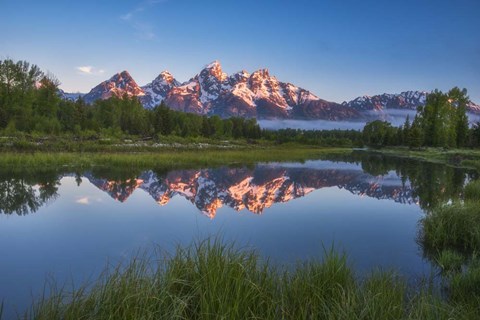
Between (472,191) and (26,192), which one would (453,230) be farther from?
(26,192)

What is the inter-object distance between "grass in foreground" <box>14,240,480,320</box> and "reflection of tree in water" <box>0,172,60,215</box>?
1081 cm

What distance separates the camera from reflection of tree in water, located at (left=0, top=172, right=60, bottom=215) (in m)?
14.2

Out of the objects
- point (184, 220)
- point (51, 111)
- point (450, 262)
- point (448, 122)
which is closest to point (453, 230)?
point (450, 262)

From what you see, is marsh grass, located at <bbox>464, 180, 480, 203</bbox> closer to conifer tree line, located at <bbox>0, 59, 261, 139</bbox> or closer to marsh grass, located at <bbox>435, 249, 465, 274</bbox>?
marsh grass, located at <bbox>435, 249, 465, 274</bbox>

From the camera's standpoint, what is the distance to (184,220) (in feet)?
43.2

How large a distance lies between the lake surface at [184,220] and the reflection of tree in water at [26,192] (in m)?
0.04

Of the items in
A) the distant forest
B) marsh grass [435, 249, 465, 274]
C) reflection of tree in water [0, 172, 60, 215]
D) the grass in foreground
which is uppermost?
the distant forest

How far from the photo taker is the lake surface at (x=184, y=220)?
8.36 meters

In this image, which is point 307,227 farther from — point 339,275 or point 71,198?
point 71,198

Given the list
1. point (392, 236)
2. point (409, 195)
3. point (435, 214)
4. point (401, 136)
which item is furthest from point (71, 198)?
point (401, 136)

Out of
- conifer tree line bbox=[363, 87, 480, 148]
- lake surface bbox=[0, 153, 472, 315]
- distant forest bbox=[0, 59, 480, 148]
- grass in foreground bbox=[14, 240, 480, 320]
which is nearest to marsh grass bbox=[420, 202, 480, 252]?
lake surface bbox=[0, 153, 472, 315]

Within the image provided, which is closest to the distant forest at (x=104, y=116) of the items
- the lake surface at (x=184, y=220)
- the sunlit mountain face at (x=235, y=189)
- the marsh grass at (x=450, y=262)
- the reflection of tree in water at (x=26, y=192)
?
the reflection of tree in water at (x=26, y=192)

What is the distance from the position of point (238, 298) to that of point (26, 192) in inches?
656

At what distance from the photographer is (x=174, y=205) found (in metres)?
16.1
